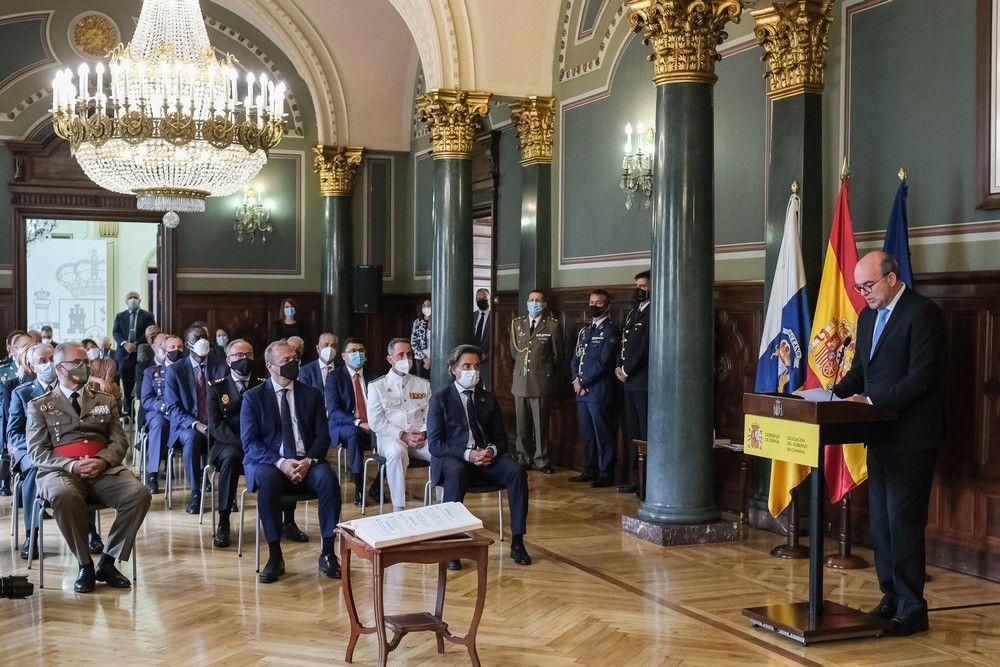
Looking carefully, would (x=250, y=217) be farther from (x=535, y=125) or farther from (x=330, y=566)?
(x=330, y=566)

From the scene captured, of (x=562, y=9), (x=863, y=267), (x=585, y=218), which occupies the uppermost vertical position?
(x=562, y=9)

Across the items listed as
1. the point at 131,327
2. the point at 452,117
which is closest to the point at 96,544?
the point at 452,117

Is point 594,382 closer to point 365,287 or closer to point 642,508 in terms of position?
point 642,508

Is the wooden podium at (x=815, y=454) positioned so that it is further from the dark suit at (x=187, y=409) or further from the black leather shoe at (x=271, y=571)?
the dark suit at (x=187, y=409)

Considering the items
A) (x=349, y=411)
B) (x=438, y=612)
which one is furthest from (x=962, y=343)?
(x=349, y=411)

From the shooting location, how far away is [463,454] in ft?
21.1

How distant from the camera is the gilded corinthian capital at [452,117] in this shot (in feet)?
32.1

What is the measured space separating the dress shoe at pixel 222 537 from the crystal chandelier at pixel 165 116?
3183 mm

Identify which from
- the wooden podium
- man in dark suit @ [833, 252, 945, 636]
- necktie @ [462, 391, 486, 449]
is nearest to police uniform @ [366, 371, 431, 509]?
necktie @ [462, 391, 486, 449]

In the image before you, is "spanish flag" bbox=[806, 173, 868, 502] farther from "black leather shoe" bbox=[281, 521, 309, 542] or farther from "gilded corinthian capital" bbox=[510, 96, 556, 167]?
"gilded corinthian capital" bbox=[510, 96, 556, 167]

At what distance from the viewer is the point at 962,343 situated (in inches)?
242

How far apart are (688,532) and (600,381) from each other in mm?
2450

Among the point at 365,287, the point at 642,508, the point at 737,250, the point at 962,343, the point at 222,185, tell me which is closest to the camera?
the point at 962,343

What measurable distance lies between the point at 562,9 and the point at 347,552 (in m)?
7.01
